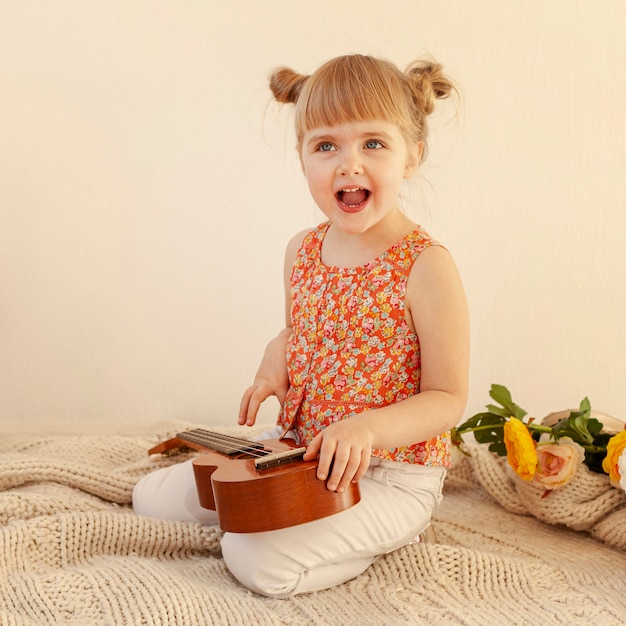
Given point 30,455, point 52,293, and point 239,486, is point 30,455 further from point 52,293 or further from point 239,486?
point 239,486

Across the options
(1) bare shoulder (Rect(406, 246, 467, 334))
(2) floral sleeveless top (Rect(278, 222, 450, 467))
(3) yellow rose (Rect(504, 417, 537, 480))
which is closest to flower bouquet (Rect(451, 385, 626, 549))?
(3) yellow rose (Rect(504, 417, 537, 480))

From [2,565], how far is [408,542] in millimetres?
507

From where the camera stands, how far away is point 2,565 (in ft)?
3.19

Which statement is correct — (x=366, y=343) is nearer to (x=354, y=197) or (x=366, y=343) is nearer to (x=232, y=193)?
(x=354, y=197)

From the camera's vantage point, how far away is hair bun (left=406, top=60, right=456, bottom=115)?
1120 mm

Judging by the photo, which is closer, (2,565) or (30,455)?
(2,565)

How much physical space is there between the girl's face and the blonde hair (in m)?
0.01

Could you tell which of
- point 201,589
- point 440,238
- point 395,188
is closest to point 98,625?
point 201,589

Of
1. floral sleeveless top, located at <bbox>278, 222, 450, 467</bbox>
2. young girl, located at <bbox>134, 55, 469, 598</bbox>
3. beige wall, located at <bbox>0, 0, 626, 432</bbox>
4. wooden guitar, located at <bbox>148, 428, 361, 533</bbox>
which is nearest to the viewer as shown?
wooden guitar, located at <bbox>148, 428, 361, 533</bbox>

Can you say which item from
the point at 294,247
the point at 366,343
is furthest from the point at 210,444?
the point at 294,247

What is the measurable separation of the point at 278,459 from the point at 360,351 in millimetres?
242

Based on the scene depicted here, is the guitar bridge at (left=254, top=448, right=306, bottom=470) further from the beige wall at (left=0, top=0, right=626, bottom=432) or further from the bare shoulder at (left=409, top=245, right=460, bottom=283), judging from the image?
the beige wall at (left=0, top=0, right=626, bottom=432)

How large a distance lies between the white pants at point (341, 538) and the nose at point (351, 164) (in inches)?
14.8

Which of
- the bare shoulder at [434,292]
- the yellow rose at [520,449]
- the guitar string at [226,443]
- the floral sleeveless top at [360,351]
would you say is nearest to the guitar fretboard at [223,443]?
the guitar string at [226,443]
